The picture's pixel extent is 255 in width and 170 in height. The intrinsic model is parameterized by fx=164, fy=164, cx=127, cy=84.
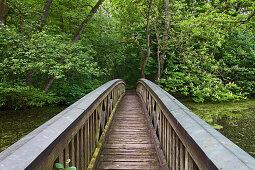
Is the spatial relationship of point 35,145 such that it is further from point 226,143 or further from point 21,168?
point 226,143

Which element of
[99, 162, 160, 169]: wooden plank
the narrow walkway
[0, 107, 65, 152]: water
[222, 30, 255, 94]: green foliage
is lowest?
[0, 107, 65, 152]: water

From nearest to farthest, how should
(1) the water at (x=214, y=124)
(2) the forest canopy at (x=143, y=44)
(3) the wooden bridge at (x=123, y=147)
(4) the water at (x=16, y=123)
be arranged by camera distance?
(3) the wooden bridge at (x=123, y=147) → (1) the water at (x=214, y=124) → (4) the water at (x=16, y=123) → (2) the forest canopy at (x=143, y=44)

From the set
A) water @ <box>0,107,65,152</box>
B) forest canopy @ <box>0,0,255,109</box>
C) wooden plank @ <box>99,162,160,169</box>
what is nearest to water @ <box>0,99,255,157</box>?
water @ <box>0,107,65,152</box>

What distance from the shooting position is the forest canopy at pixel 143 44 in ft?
25.2

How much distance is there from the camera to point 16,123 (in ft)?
24.1

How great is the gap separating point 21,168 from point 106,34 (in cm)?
1326

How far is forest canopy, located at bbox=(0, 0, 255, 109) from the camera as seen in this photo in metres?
7.67

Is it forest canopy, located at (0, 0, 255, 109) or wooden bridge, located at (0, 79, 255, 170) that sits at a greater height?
forest canopy, located at (0, 0, 255, 109)

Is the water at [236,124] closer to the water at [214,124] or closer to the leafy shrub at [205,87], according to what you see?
the water at [214,124]

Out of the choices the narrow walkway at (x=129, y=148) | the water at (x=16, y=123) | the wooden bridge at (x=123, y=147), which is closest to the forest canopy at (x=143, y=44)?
the water at (x=16, y=123)

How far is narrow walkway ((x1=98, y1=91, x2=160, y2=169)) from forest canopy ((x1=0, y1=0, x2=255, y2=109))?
437cm

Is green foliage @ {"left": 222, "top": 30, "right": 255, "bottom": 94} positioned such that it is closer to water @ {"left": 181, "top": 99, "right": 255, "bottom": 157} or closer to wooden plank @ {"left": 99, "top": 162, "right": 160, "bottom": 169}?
water @ {"left": 181, "top": 99, "right": 255, "bottom": 157}

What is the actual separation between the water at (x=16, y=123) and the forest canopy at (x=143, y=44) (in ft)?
2.08

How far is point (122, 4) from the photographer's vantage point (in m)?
11.6
